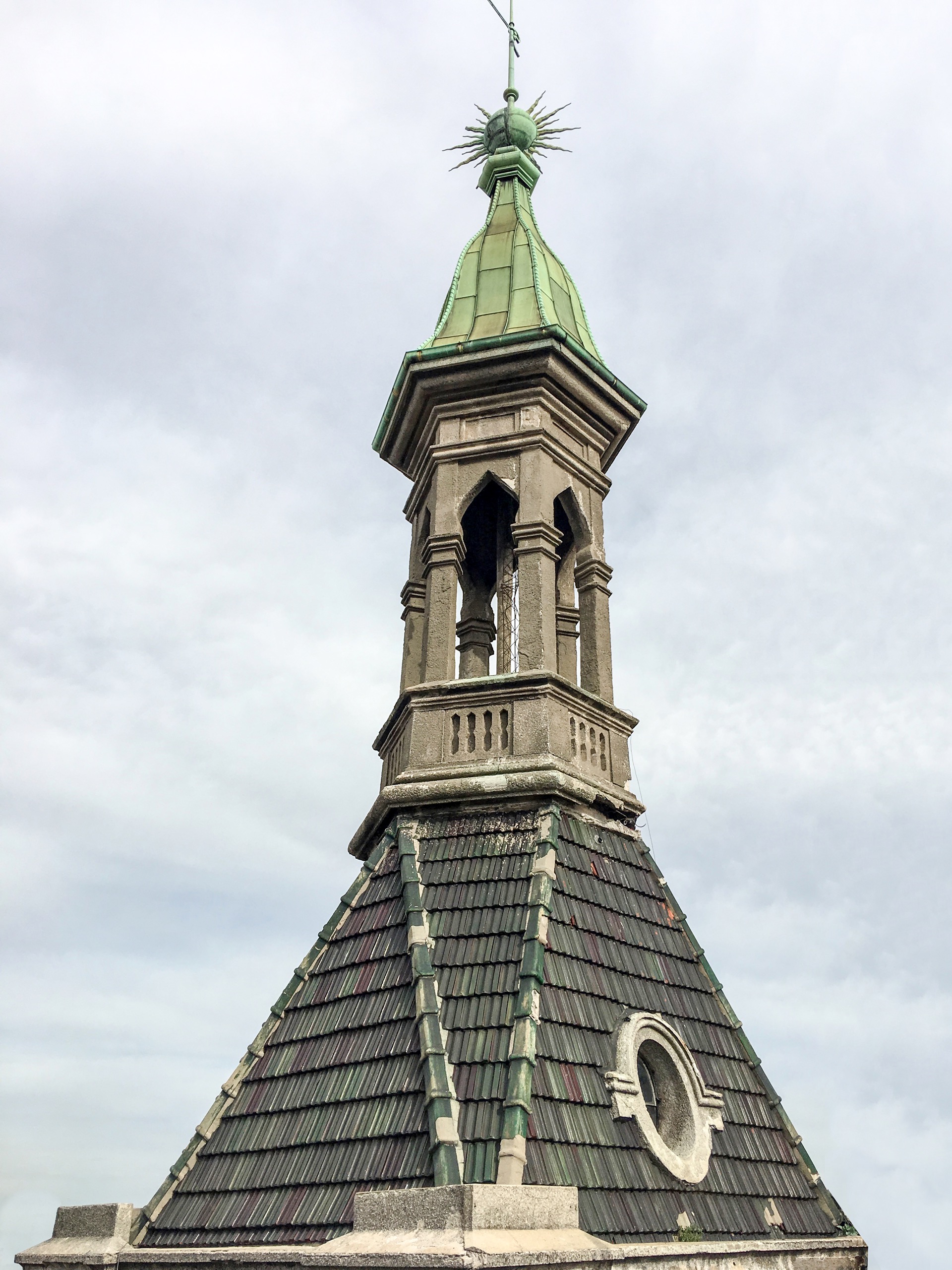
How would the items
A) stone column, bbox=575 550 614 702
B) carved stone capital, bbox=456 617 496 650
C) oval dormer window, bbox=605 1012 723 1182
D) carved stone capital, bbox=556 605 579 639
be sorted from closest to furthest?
1. oval dormer window, bbox=605 1012 723 1182
2. stone column, bbox=575 550 614 702
3. carved stone capital, bbox=556 605 579 639
4. carved stone capital, bbox=456 617 496 650

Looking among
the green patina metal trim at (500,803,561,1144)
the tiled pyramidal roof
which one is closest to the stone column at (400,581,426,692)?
the tiled pyramidal roof

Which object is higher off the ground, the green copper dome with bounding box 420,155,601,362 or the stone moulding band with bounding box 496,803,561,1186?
the green copper dome with bounding box 420,155,601,362

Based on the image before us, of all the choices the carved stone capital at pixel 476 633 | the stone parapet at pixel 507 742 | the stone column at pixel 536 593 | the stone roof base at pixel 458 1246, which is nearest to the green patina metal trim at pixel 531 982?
the stone parapet at pixel 507 742

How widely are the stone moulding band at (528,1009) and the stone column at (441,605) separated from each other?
2.08 metres

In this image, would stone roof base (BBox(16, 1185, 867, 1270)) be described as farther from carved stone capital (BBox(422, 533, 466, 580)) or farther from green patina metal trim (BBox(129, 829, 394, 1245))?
carved stone capital (BBox(422, 533, 466, 580))

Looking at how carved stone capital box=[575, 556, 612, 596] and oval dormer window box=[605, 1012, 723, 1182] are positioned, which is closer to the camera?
oval dormer window box=[605, 1012, 723, 1182]

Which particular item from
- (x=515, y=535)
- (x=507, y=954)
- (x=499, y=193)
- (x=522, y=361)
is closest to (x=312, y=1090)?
(x=507, y=954)

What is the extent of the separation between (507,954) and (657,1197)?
2.01 meters

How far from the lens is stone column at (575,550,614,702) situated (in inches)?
473

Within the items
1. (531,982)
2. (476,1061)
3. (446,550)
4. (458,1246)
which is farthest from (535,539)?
(458,1246)

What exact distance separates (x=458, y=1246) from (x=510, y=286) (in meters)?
10.7

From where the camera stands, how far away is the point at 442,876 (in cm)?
973

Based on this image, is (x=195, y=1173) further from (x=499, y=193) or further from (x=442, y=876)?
(x=499, y=193)

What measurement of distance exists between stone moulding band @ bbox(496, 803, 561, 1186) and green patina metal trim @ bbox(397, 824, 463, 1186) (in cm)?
34
